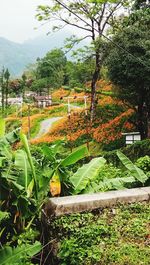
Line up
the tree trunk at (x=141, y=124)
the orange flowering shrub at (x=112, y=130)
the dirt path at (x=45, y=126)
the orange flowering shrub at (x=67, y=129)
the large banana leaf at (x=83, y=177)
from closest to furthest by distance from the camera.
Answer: the large banana leaf at (x=83, y=177), the tree trunk at (x=141, y=124), the orange flowering shrub at (x=112, y=130), the orange flowering shrub at (x=67, y=129), the dirt path at (x=45, y=126)

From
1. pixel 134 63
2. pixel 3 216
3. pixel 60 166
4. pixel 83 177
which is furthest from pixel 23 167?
pixel 134 63

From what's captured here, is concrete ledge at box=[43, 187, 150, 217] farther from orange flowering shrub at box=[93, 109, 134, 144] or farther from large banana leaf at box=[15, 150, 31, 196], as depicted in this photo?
orange flowering shrub at box=[93, 109, 134, 144]

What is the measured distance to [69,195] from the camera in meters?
4.66

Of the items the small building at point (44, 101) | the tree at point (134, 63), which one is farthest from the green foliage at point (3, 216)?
the small building at point (44, 101)

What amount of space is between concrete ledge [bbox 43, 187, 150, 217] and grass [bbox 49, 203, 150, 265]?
0.06 metres

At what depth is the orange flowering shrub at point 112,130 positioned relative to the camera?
2141 centimetres

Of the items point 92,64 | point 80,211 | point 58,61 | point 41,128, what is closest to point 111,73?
point 92,64

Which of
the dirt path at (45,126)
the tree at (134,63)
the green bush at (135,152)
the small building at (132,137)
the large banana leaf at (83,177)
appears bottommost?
the dirt path at (45,126)

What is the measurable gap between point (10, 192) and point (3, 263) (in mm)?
675

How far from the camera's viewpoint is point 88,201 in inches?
166

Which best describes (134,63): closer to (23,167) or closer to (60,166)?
(60,166)

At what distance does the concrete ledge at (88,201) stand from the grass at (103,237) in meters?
0.06

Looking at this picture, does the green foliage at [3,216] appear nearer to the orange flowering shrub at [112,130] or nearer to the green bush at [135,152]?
the green bush at [135,152]

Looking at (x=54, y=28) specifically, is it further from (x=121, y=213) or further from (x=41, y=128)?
(x=121, y=213)
